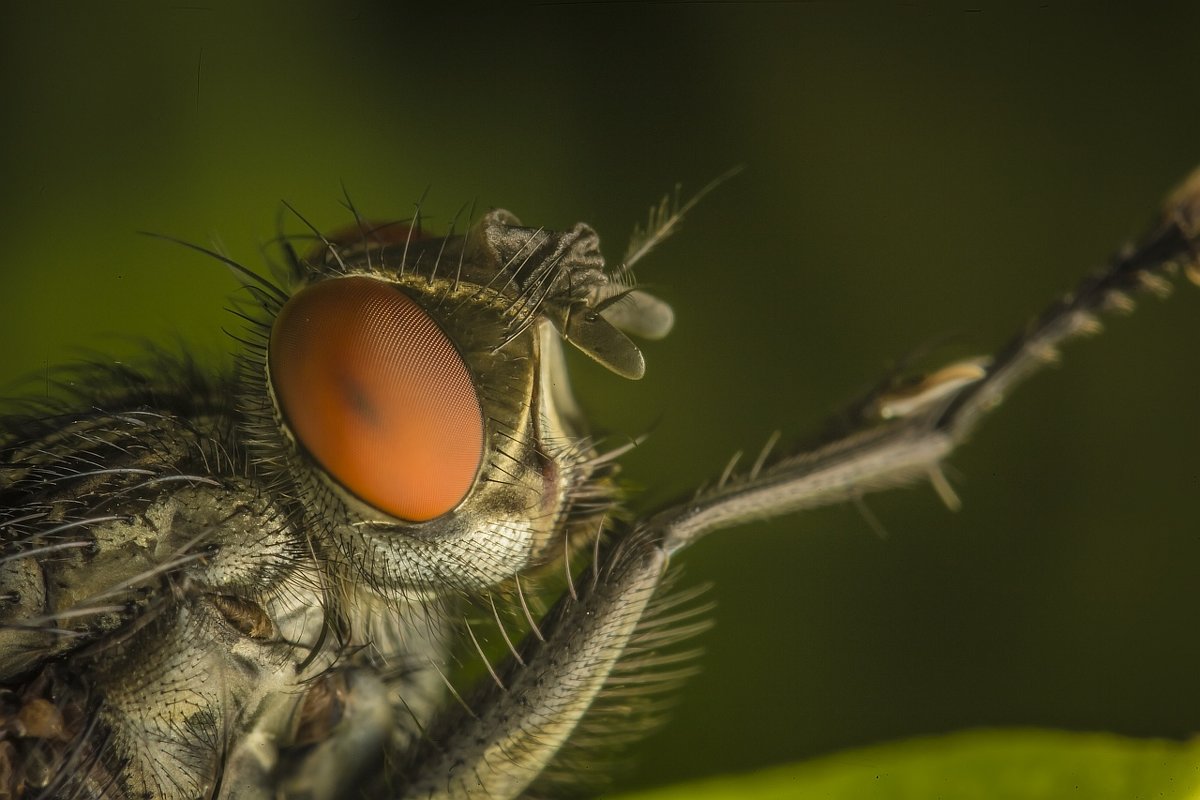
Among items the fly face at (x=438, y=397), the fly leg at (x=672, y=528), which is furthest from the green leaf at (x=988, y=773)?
the fly face at (x=438, y=397)

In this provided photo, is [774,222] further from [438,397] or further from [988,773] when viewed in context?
[438,397]

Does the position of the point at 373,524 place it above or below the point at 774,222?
below

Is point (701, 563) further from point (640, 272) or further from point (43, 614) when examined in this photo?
point (43, 614)

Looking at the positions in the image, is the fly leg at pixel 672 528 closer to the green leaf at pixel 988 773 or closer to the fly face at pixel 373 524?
the fly face at pixel 373 524

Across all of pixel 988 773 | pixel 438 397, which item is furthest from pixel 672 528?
pixel 988 773

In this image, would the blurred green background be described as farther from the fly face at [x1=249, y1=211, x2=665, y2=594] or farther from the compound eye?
the compound eye

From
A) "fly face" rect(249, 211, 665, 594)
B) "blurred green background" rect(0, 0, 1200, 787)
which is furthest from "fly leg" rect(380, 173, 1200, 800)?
"blurred green background" rect(0, 0, 1200, 787)
